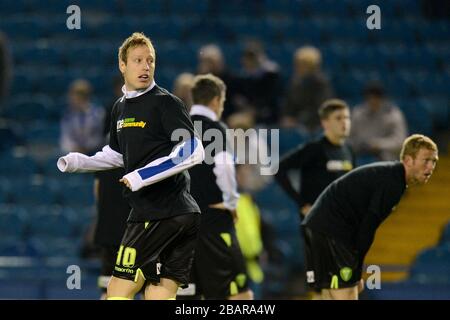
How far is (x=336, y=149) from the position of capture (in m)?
8.87

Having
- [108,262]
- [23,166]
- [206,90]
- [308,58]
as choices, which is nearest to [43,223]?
[23,166]

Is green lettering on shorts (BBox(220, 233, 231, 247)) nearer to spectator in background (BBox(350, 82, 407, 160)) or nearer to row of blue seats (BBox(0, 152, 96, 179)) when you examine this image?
spectator in background (BBox(350, 82, 407, 160))

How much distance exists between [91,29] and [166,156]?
28.8ft

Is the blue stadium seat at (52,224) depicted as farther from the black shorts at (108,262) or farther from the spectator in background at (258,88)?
the black shorts at (108,262)

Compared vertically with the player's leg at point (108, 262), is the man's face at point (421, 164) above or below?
above

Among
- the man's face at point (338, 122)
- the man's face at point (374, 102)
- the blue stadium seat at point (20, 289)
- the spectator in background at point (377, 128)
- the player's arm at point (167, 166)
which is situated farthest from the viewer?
the man's face at point (374, 102)

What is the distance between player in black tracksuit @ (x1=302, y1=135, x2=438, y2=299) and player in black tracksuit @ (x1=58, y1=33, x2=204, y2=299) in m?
1.54

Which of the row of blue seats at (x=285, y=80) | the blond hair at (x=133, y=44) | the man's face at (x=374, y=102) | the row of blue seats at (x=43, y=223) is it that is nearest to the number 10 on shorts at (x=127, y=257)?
the blond hair at (x=133, y=44)

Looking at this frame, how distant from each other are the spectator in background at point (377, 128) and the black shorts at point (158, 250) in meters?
5.88

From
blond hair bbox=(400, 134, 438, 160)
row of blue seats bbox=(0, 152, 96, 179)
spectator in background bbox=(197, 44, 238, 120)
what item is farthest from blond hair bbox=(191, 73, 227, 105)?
row of blue seats bbox=(0, 152, 96, 179)

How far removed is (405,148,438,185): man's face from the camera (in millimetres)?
7102

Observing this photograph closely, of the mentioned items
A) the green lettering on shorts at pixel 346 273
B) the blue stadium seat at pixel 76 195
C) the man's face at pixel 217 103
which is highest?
the man's face at pixel 217 103

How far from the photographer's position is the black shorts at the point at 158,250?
6.09 metres
